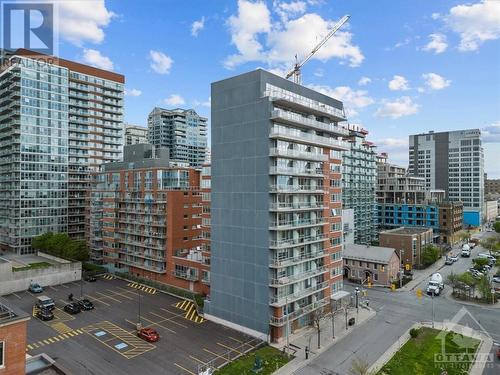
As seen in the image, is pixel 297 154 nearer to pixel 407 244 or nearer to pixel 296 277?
pixel 296 277

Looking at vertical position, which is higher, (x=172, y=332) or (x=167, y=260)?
(x=167, y=260)

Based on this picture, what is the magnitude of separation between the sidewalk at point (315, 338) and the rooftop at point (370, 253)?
19535mm

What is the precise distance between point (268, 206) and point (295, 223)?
585 centimetres

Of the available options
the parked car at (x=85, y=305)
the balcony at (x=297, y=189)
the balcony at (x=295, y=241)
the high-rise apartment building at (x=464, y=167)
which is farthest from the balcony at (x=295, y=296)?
the high-rise apartment building at (x=464, y=167)

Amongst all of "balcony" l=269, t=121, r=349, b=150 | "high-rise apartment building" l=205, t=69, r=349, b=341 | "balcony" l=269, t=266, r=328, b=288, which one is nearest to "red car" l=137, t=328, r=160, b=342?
"high-rise apartment building" l=205, t=69, r=349, b=341

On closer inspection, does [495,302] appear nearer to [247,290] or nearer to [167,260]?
[247,290]

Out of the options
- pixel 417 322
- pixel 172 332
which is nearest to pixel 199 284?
pixel 172 332

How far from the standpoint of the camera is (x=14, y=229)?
96750 millimetres

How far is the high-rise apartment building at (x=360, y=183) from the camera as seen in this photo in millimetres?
111625

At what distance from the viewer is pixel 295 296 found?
4997cm

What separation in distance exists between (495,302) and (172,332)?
57154 mm

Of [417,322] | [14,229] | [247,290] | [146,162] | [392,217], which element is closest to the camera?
[247,290]

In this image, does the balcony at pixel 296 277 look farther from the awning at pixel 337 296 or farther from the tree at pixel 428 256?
the tree at pixel 428 256

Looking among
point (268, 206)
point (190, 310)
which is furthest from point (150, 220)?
point (268, 206)
